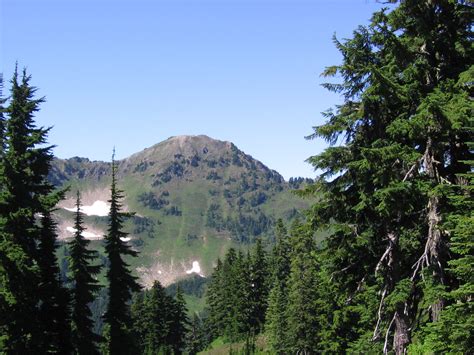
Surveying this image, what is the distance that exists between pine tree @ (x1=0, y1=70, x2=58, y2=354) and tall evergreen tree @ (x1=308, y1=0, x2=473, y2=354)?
16.2 m

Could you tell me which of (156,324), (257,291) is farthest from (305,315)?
(156,324)

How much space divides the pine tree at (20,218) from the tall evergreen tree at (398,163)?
1620 cm

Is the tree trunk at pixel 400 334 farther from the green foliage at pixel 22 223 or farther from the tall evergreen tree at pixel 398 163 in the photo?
the green foliage at pixel 22 223

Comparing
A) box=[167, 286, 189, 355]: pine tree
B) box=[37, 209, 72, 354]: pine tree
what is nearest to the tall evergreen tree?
box=[37, 209, 72, 354]: pine tree

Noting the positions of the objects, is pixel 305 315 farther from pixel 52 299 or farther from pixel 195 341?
pixel 195 341

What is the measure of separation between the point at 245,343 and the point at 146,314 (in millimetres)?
17177

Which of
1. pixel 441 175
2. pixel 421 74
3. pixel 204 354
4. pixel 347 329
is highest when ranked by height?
pixel 421 74

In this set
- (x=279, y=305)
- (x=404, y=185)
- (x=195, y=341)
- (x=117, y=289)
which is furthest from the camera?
(x=195, y=341)

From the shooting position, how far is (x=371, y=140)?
50.2ft

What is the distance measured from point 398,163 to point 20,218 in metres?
19.4

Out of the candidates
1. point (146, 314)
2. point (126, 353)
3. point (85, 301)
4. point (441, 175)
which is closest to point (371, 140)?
point (441, 175)

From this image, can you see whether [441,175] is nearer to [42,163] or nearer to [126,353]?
[42,163]

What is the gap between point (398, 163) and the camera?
1417 cm

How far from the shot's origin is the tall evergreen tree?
13.6m
